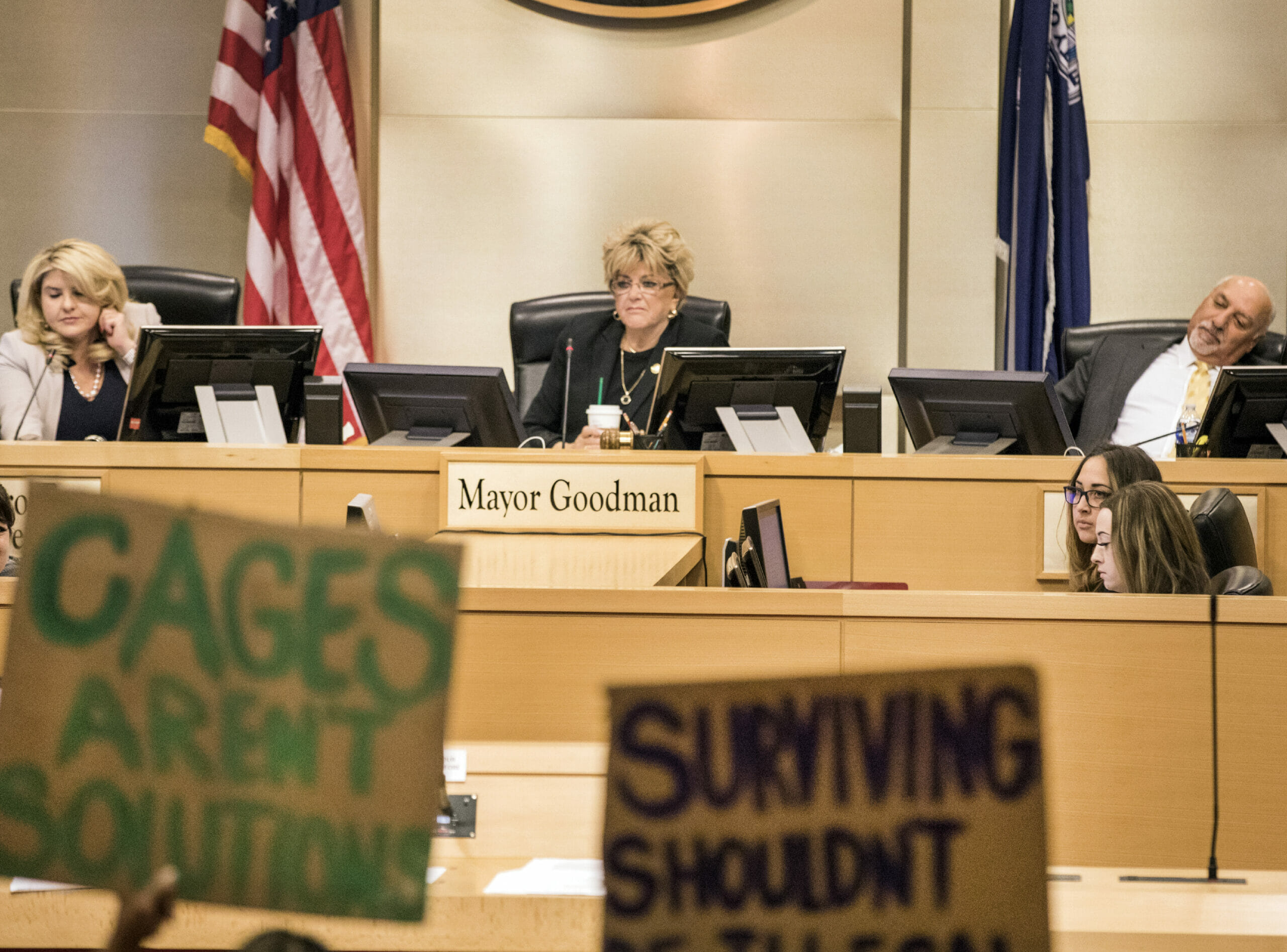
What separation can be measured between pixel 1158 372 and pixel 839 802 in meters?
3.90

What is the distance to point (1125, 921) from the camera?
3.23 ft

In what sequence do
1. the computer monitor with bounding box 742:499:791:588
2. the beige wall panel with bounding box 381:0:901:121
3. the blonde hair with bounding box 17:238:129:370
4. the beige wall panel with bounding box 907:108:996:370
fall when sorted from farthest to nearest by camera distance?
the beige wall panel with bounding box 381:0:901:121 → the beige wall panel with bounding box 907:108:996:370 → the blonde hair with bounding box 17:238:129:370 → the computer monitor with bounding box 742:499:791:588

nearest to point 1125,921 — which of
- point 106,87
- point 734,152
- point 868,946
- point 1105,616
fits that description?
point 868,946

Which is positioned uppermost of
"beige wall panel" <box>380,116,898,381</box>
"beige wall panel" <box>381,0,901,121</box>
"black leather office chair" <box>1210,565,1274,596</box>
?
"beige wall panel" <box>381,0,901,121</box>

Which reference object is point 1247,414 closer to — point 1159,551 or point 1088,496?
point 1088,496

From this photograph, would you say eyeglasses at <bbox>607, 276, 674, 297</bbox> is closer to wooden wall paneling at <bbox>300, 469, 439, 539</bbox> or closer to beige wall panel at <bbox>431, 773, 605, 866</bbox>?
wooden wall paneling at <bbox>300, 469, 439, 539</bbox>

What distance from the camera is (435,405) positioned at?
3471mm

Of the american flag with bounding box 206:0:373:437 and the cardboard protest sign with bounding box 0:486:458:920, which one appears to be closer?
the cardboard protest sign with bounding box 0:486:458:920

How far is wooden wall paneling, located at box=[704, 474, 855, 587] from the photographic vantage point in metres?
3.12

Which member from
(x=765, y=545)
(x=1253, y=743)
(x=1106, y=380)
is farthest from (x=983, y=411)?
(x=1253, y=743)

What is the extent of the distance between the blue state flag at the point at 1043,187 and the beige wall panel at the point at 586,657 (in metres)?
3.49

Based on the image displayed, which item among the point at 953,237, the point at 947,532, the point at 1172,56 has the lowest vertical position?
the point at 947,532

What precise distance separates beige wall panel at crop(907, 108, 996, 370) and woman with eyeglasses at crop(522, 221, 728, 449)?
1.26 m

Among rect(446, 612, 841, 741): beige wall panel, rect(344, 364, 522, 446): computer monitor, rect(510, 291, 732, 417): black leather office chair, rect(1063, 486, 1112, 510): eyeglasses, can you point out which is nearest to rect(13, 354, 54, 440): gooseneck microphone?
rect(344, 364, 522, 446): computer monitor
